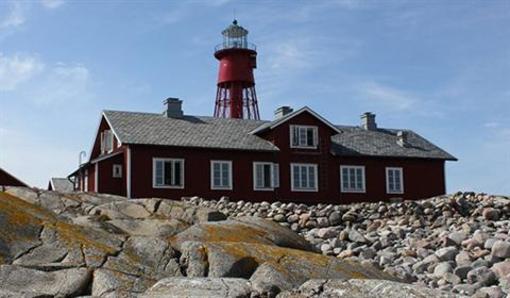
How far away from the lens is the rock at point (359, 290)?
5.78 metres

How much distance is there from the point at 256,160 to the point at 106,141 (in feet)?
23.6

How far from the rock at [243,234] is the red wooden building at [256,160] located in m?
20.9

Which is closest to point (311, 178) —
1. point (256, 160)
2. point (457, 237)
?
point (256, 160)

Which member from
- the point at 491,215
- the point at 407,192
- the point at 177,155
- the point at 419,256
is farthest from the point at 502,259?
the point at 407,192

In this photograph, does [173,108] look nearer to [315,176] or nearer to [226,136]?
Result: [226,136]

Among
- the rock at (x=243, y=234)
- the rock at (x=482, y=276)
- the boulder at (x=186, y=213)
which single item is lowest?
the rock at (x=482, y=276)

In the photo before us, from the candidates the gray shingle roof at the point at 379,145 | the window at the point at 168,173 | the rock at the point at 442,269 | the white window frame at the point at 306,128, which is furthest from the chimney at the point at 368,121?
the rock at the point at 442,269

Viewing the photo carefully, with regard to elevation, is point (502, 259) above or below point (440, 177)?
below

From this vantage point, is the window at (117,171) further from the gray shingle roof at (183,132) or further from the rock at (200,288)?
the rock at (200,288)

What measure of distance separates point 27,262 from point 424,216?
21067mm

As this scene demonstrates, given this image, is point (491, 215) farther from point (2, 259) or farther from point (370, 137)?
point (2, 259)

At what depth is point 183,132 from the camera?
33094 millimetres

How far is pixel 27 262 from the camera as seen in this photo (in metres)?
7.12

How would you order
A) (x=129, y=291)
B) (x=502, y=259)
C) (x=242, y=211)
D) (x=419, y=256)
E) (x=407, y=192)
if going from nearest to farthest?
(x=129, y=291) < (x=502, y=259) < (x=419, y=256) < (x=242, y=211) < (x=407, y=192)
